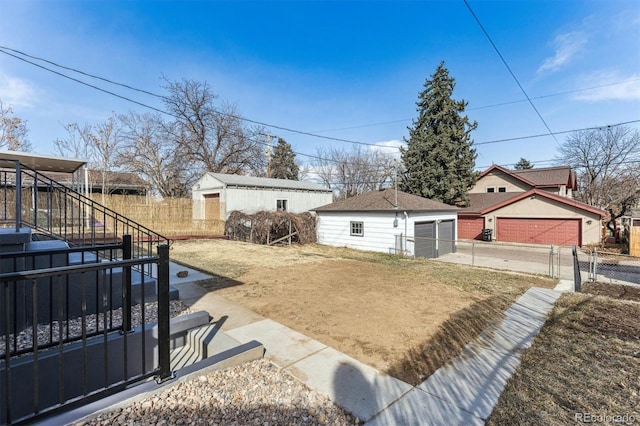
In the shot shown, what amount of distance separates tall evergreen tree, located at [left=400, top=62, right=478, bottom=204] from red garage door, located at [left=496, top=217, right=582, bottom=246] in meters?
3.37

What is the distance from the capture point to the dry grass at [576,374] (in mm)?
2473

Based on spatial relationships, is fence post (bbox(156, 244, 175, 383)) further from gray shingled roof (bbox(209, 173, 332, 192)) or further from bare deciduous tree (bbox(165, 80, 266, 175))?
bare deciduous tree (bbox(165, 80, 266, 175))

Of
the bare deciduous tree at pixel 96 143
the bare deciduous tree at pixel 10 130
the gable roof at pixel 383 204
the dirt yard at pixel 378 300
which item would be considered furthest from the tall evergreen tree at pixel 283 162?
the dirt yard at pixel 378 300

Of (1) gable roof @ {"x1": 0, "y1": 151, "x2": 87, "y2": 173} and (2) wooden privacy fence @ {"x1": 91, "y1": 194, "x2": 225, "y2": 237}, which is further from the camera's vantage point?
(2) wooden privacy fence @ {"x1": 91, "y1": 194, "x2": 225, "y2": 237}

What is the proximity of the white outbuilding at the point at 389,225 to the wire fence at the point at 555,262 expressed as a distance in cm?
86

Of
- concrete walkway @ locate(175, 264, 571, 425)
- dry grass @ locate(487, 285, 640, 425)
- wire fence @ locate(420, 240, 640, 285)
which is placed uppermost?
concrete walkway @ locate(175, 264, 571, 425)

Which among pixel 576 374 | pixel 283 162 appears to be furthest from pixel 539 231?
pixel 283 162

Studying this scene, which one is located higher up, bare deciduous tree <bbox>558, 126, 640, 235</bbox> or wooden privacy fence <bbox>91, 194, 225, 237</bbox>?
bare deciduous tree <bbox>558, 126, 640, 235</bbox>

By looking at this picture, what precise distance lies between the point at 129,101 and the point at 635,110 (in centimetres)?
2254

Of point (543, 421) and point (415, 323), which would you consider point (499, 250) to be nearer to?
point (415, 323)

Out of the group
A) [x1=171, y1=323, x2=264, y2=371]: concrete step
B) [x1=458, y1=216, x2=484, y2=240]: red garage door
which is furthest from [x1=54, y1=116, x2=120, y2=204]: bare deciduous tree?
[x1=458, y1=216, x2=484, y2=240]: red garage door

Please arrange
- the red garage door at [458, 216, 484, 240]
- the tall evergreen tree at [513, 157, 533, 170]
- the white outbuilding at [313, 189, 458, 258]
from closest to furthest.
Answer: the white outbuilding at [313, 189, 458, 258], the red garage door at [458, 216, 484, 240], the tall evergreen tree at [513, 157, 533, 170]

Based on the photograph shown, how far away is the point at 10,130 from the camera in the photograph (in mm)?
18109

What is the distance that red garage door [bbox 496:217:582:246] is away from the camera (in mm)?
16859
